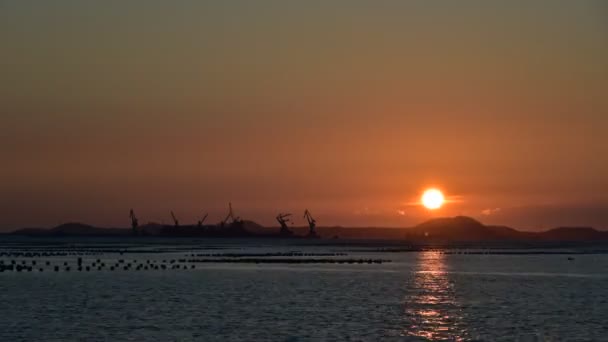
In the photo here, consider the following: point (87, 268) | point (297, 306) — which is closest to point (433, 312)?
point (297, 306)

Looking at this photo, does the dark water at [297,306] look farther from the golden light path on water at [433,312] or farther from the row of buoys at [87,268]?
the row of buoys at [87,268]

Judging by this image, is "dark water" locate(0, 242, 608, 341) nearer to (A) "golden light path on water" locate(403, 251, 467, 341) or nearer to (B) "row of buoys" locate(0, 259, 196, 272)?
(A) "golden light path on water" locate(403, 251, 467, 341)

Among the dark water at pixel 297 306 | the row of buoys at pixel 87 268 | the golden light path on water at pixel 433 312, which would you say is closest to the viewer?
the dark water at pixel 297 306

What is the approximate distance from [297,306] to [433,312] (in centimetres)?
983

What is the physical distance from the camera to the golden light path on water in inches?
2030

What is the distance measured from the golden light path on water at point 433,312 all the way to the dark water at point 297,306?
89 millimetres

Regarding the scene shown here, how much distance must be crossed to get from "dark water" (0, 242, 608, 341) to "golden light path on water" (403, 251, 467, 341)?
0.09 meters

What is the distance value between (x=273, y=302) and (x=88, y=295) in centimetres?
1664

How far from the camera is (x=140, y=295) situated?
3014 inches

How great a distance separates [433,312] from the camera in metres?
64.5

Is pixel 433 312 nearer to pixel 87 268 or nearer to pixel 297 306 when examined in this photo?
pixel 297 306

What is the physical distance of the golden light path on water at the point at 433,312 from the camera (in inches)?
2030

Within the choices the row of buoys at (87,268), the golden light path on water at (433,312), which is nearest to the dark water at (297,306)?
the golden light path on water at (433,312)

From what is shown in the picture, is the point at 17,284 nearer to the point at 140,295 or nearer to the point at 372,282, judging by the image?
the point at 140,295
